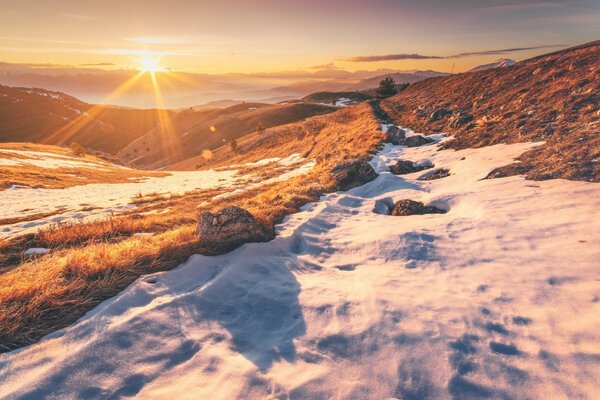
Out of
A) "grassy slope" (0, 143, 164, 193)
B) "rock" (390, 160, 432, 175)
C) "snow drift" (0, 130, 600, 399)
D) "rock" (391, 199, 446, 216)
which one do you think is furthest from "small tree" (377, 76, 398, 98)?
"snow drift" (0, 130, 600, 399)

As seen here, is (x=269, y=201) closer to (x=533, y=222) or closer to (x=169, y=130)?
(x=533, y=222)

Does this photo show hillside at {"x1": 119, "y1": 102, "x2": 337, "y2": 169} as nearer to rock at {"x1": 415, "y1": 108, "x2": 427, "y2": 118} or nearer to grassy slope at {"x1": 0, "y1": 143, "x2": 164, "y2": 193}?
grassy slope at {"x1": 0, "y1": 143, "x2": 164, "y2": 193}

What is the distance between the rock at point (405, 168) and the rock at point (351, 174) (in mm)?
1673

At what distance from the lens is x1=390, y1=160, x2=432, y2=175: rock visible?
Answer: 14531 millimetres

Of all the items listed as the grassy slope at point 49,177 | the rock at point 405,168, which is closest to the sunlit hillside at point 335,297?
the rock at point 405,168

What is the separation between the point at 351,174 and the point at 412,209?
454 cm

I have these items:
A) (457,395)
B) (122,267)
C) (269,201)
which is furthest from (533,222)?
(122,267)

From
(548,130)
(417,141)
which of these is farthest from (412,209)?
(417,141)

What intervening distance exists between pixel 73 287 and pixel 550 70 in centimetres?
3124

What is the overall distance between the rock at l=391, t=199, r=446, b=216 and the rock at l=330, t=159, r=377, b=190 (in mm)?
3497

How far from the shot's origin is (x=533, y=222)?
22.4 feet

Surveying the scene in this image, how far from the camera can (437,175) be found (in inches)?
509

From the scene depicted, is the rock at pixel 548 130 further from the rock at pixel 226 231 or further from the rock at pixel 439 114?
the rock at pixel 226 231

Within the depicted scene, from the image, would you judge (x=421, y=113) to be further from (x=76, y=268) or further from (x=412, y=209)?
(x=76, y=268)
